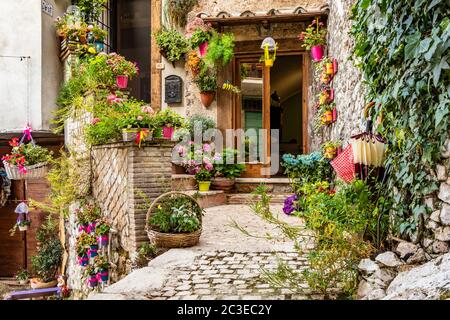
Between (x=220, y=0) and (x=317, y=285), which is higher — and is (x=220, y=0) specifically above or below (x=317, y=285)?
above

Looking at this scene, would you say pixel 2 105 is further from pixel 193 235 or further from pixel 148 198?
pixel 193 235

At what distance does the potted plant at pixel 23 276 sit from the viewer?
912cm

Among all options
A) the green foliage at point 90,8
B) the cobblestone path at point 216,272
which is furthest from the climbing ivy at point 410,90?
the green foliage at point 90,8

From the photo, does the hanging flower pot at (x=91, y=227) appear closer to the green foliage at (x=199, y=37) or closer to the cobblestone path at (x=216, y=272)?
the cobblestone path at (x=216, y=272)

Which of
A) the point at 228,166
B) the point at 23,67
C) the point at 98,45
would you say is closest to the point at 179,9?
the point at 98,45

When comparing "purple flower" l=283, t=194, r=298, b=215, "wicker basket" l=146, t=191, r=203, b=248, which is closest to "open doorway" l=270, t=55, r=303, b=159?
"purple flower" l=283, t=194, r=298, b=215

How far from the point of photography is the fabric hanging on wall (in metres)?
9.37

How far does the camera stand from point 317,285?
2988 millimetres

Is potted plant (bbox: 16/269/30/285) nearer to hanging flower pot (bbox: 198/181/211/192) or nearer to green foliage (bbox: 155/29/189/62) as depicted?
hanging flower pot (bbox: 198/181/211/192)

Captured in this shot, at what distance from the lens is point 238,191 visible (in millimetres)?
8164

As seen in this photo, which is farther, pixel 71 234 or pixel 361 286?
pixel 71 234
